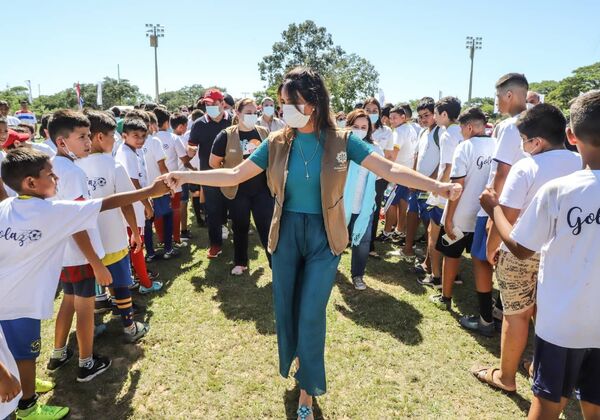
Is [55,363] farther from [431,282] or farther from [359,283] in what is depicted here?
[431,282]

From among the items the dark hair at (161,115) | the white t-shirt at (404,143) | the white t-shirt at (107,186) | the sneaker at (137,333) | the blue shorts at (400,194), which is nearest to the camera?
the white t-shirt at (107,186)

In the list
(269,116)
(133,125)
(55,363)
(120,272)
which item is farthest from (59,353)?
(269,116)

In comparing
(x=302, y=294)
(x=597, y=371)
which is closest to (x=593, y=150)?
(x=597, y=371)

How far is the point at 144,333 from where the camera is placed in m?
3.81

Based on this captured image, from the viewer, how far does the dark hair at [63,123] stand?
290 centimetres

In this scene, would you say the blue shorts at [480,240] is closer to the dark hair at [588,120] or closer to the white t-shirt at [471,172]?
the white t-shirt at [471,172]

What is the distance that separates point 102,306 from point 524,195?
428cm

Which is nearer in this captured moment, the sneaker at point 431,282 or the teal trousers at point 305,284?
the teal trousers at point 305,284

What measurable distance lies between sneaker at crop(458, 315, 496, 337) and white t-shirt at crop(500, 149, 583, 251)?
66.4 inches

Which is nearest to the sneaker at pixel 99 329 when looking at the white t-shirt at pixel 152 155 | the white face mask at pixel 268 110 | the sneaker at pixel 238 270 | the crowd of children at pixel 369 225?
the crowd of children at pixel 369 225

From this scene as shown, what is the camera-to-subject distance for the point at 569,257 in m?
1.81

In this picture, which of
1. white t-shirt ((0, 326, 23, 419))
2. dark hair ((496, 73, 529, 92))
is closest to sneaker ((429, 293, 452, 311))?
dark hair ((496, 73, 529, 92))

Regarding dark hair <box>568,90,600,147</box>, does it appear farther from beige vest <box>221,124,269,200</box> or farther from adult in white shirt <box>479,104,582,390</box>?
beige vest <box>221,124,269,200</box>

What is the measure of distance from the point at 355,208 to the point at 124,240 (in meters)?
2.64
